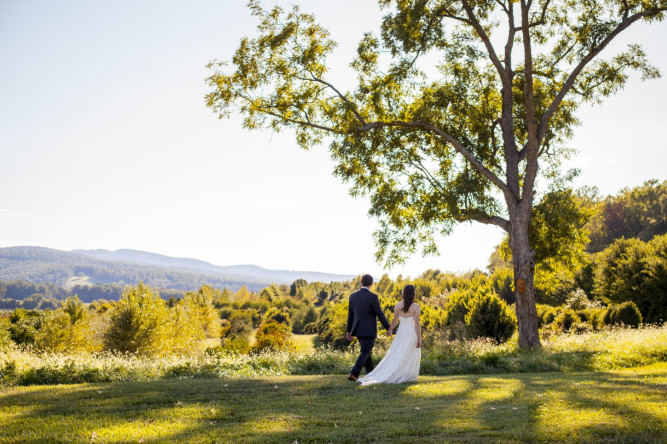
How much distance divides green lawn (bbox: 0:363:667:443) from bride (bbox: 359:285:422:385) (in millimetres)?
417

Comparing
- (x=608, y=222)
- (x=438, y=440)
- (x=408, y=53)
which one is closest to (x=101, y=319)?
(x=408, y=53)

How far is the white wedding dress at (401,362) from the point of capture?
984 centimetres

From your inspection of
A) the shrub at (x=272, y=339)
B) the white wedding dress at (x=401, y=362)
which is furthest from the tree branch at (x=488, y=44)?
the shrub at (x=272, y=339)

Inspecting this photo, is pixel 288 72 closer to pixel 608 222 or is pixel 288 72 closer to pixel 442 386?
pixel 442 386

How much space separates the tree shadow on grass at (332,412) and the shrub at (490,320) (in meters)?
11.7

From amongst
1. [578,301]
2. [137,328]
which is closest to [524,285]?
[578,301]

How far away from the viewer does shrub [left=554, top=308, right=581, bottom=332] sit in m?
25.4

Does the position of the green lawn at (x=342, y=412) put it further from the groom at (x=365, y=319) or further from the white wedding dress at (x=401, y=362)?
the groom at (x=365, y=319)

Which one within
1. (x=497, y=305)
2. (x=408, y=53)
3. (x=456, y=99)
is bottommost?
(x=497, y=305)

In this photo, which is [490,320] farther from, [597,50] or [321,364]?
[597,50]

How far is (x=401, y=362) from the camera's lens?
9914 millimetres

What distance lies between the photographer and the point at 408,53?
19.5 m

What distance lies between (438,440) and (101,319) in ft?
173

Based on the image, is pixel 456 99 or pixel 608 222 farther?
pixel 608 222
